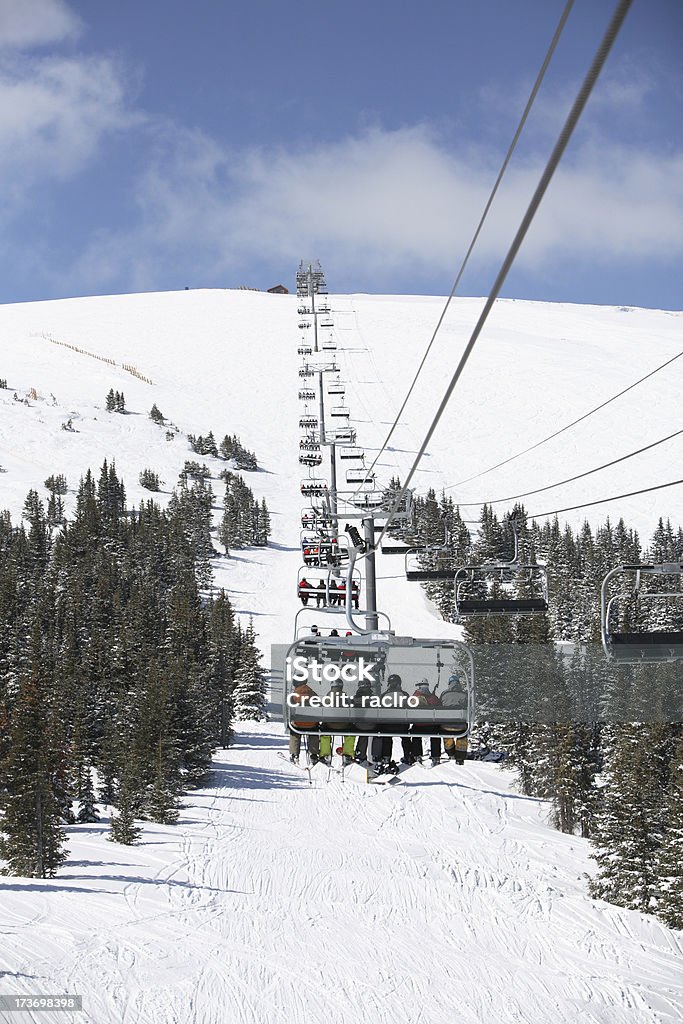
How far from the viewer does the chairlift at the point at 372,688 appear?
46.6 ft

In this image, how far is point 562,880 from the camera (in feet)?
158

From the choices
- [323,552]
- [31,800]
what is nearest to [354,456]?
[323,552]

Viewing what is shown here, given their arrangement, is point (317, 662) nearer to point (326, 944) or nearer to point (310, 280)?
point (326, 944)

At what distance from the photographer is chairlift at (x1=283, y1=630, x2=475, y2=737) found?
46.6 ft

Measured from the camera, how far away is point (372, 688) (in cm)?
1429

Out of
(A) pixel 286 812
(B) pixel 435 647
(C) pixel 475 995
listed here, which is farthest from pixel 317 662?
(A) pixel 286 812

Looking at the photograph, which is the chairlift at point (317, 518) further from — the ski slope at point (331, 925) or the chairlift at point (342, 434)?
the ski slope at point (331, 925)

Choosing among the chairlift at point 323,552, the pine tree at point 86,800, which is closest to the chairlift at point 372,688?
the chairlift at point 323,552

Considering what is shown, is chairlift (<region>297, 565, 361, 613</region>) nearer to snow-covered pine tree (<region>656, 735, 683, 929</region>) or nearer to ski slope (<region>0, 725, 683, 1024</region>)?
ski slope (<region>0, 725, 683, 1024</region>)

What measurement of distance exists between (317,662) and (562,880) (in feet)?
129

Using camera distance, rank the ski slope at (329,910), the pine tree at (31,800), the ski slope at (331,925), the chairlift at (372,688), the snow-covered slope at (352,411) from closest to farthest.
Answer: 1. the chairlift at (372,688)
2. the ski slope at (331,925)
3. the ski slope at (329,910)
4. the pine tree at (31,800)
5. the snow-covered slope at (352,411)

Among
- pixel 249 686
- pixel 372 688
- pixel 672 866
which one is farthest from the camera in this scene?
pixel 249 686

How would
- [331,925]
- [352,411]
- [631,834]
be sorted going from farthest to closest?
[352,411] → [631,834] → [331,925]
